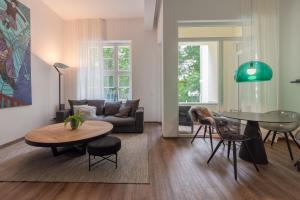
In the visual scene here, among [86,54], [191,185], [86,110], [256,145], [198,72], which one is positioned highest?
[86,54]

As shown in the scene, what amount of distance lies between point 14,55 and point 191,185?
4.50 m

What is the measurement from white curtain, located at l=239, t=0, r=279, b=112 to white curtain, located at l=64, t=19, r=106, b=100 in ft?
14.5

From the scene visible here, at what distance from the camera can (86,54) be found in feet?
21.2

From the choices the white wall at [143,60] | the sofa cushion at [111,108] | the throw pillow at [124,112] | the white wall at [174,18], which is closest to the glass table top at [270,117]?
the white wall at [174,18]

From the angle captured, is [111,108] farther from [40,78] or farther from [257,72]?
[257,72]

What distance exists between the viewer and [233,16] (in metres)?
4.55

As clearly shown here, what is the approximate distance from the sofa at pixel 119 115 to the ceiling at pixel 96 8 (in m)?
2.80

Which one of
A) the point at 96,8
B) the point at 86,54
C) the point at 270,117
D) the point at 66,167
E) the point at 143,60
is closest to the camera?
the point at 66,167

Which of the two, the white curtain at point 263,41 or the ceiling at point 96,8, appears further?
the ceiling at point 96,8

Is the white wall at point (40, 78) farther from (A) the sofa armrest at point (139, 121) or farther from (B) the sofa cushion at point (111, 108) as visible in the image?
(A) the sofa armrest at point (139, 121)

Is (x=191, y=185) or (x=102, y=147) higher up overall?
(x=102, y=147)

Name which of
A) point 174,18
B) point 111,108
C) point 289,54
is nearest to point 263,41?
point 289,54

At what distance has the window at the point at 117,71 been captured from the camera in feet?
22.3

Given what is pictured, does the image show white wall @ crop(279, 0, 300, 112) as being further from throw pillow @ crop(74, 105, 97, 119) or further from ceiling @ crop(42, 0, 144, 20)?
throw pillow @ crop(74, 105, 97, 119)
